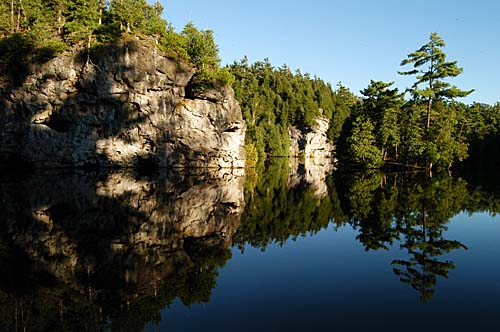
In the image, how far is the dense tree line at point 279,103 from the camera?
87.6m

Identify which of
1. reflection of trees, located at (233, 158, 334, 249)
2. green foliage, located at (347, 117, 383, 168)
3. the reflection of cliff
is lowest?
the reflection of cliff

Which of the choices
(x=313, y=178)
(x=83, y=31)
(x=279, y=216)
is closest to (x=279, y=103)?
(x=313, y=178)

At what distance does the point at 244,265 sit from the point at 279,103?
90032 mm

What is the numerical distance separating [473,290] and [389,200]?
46.0 ft

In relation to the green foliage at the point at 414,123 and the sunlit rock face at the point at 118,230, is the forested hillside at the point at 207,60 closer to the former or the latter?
the green foliage at the point at 414,123

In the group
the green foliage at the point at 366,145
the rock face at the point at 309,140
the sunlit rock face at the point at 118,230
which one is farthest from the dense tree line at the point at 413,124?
the rock face at the point at 309,140

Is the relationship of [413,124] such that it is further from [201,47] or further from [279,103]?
[279,103]

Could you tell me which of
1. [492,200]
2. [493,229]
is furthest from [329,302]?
[492,200]

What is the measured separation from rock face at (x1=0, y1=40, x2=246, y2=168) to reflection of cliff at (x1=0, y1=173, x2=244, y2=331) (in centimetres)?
1808

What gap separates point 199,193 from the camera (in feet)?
85.9

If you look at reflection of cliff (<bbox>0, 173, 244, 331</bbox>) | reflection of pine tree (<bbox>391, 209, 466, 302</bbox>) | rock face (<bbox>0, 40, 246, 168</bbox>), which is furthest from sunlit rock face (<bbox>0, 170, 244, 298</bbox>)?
rock face (<bbox>0, 40, 246, 168</bbox>)

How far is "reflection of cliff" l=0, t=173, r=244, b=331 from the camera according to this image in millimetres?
8091

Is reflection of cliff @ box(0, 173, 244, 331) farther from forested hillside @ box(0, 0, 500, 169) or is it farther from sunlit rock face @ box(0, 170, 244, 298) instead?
forested hillside @ box(0, 0, 500, 169)

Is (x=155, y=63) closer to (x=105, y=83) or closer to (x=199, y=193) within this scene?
(x=105, y=83)
